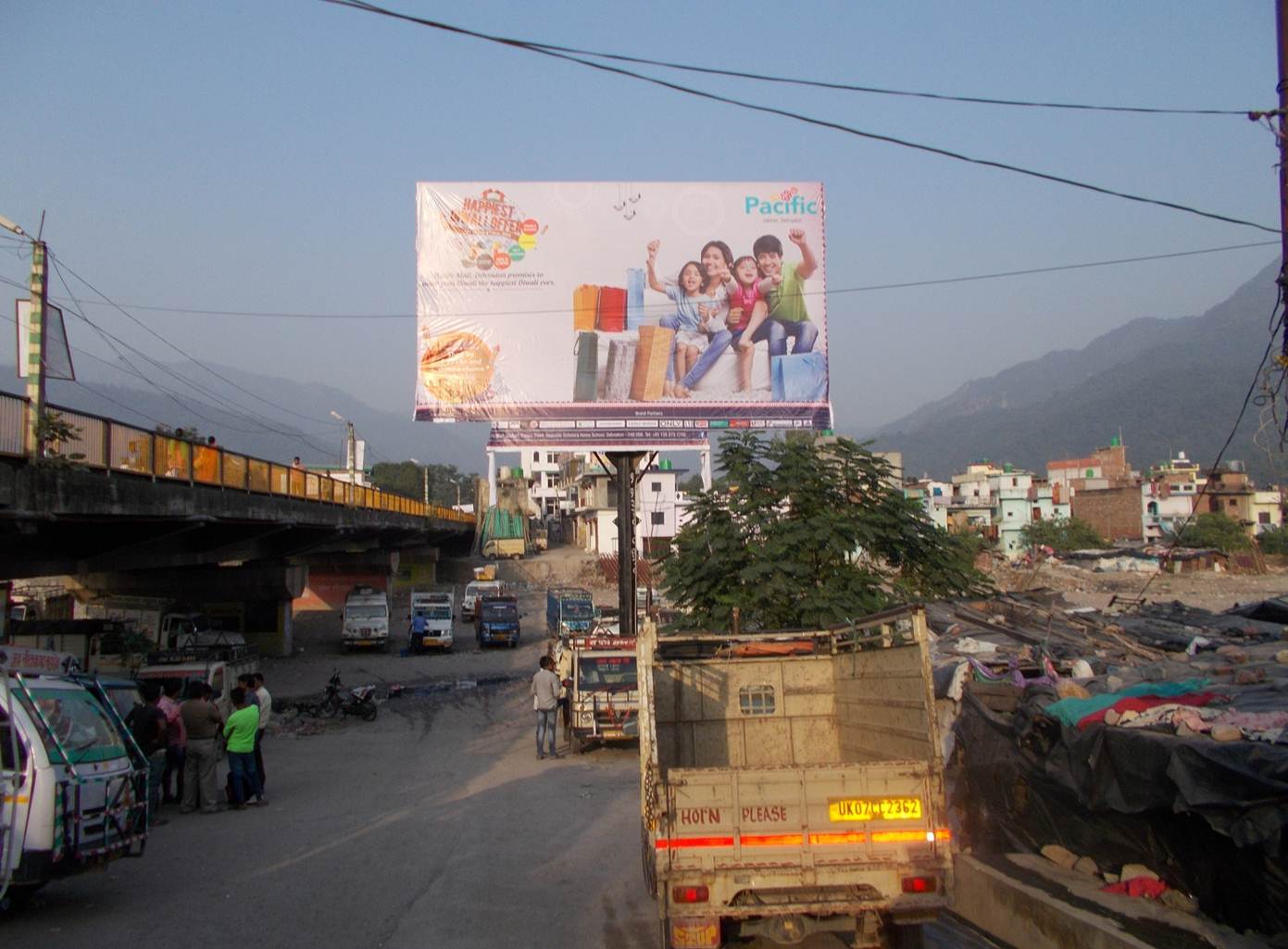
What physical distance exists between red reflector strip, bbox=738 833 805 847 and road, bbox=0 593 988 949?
163cm

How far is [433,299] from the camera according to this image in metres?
23.3

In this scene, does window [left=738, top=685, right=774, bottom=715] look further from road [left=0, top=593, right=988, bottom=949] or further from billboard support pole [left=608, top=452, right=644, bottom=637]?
billboard support pole [left=608, top=452, right=644, bottom=637]

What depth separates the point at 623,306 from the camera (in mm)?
23547

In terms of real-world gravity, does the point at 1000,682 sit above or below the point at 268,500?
below

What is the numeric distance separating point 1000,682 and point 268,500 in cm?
2102

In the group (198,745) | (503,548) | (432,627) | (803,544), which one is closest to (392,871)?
(198,745)

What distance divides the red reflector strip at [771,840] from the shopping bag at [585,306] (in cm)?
1760

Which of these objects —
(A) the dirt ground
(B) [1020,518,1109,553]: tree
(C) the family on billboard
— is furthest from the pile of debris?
(B) [1020,518,1109,553]: tree

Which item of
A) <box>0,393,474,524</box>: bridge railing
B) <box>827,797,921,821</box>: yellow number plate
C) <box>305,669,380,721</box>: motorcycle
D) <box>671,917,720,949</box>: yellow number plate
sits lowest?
<box>305,669,380,721</box>: motorcycle

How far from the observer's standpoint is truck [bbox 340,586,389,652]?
41594 millimetres

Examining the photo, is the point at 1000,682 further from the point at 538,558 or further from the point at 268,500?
the point at 538,558

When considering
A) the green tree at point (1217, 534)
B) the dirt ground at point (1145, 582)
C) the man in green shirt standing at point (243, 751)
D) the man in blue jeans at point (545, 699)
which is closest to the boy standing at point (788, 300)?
the man in blue jeans at point (545, 699)

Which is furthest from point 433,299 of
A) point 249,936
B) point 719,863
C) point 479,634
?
point 479,634

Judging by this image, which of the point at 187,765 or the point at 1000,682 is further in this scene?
the point at 187,765
